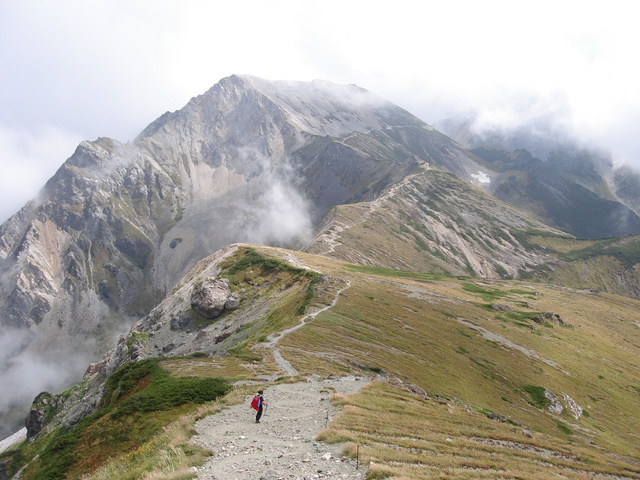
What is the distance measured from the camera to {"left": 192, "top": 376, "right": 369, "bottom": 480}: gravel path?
49.9 ft

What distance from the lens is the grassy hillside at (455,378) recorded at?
1972 cm

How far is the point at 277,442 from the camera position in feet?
63.8

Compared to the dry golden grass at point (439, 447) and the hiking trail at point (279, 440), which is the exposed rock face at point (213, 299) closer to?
the hiking trail at point (279, 440)

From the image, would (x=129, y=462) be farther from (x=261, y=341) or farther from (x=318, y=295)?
(x=318, y=295)

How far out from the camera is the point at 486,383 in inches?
2194

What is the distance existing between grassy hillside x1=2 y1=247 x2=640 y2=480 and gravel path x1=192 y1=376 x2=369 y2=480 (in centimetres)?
124

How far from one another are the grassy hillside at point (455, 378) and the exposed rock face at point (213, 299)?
6.61 meters

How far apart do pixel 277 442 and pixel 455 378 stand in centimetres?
4067

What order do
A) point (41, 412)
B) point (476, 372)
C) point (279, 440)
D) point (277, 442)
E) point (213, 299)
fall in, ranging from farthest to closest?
point (41, 412)
point (213, 299)
point (476, 372)
point (279, 440)
point (277, 442)

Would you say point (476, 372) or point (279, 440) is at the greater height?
point (279, 440)

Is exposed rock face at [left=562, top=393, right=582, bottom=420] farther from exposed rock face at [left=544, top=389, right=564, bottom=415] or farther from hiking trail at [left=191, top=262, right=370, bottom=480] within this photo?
hiking trail at [left=191, top=262, right=370, bottom=480]

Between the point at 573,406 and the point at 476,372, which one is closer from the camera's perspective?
the point at 573,406

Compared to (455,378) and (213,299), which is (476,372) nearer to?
(455,378)

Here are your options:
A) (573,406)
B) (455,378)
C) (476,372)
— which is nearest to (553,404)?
(573,406)
